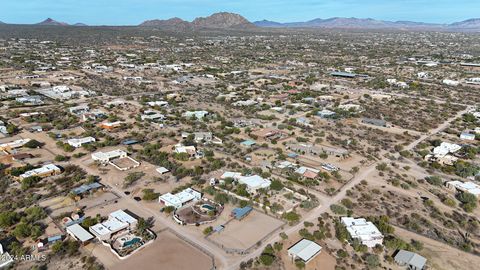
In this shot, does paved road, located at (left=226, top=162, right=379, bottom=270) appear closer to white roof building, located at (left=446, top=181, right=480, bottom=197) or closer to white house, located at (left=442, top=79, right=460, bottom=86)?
white roof building, located at (left=446, top=181, right=480, bottom=197)

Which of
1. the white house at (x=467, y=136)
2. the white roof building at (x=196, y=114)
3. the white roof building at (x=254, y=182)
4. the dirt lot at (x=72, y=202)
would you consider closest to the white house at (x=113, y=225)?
the dirt lot at (x=72, y=202)

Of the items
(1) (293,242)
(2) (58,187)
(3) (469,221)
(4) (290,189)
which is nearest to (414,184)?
(3) (469,221)

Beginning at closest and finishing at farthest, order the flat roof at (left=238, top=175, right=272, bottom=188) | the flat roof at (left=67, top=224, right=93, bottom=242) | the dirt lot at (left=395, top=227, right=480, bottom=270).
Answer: the dirt lot at (left=395, top=227, right=480, bottom=270) → the flat roof at (left=67, top=224, right=93, bottom=242) → the flat roof at (left=238, top=175, right=272, bottom=188)

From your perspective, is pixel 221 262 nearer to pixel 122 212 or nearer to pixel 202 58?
pixel 122 212

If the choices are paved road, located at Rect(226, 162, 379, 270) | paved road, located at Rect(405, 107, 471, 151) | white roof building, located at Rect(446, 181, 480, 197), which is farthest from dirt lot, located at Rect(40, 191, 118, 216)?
paved road, located at Rect(405, 107, 471, 151)

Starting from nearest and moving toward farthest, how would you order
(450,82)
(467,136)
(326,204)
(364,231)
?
(364,231)
(326,204)
(467,136)
(450,82)

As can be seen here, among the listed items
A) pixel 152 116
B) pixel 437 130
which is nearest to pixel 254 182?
pixel 152 116

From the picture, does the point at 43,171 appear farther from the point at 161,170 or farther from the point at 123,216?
the point at 123,216
